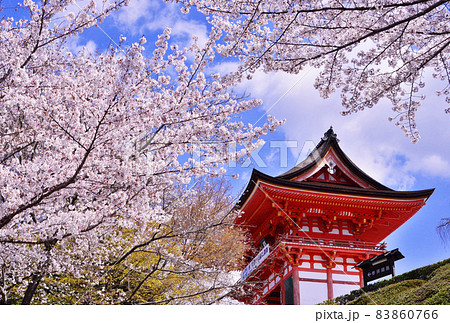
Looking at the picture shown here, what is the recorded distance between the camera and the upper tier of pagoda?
535 inches

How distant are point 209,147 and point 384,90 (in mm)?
3253

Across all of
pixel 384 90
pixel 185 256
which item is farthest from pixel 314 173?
pixel 384 90

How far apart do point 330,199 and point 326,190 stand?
0.35 metres

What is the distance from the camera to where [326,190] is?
13672 mm

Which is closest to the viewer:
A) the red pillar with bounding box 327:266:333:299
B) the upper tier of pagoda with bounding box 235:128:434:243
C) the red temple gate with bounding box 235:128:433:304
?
the red pillar with bounding box 327:266:333:299

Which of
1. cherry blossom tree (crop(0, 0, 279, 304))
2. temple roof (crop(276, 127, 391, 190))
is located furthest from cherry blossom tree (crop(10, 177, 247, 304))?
temple roof (crop(276, 127, 391, 190))

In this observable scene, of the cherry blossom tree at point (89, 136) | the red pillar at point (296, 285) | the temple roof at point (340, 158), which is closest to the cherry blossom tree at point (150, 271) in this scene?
the cherry blossom tree at point (89, 136)

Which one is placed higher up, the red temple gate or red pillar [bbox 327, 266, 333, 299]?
the red temple gate

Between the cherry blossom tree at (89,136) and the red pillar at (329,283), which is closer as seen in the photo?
the cherry blossom tree at (89,136)

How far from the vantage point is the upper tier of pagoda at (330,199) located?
535 inches

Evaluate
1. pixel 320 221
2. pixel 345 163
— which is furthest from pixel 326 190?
pixel 345 163
